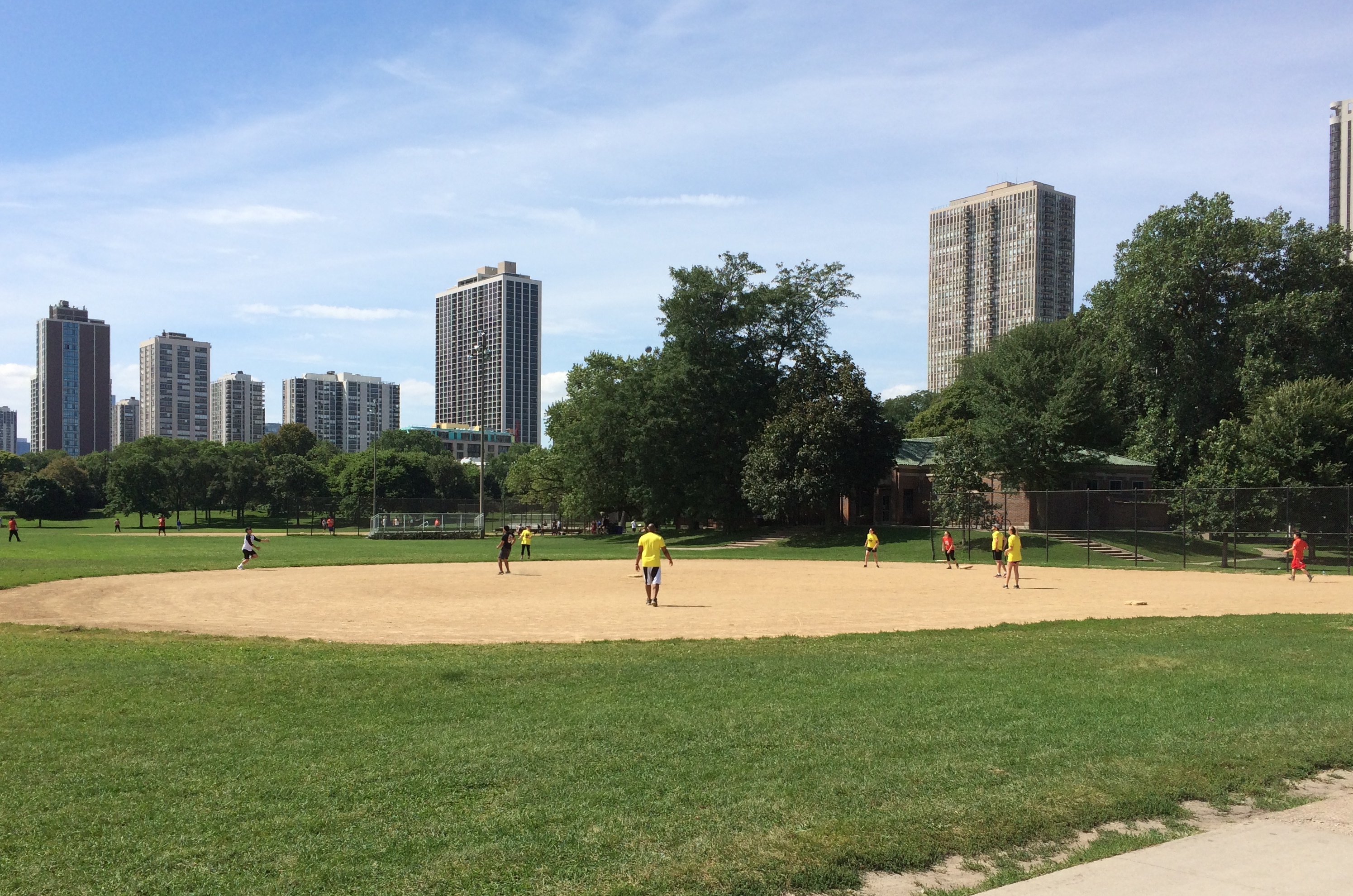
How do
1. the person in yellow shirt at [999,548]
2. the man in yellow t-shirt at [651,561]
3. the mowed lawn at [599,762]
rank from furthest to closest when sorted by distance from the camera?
the person in yellow shirt at [999,548], the man in yellow t-shirt at [651,561], the mowed lawn at [599,762]

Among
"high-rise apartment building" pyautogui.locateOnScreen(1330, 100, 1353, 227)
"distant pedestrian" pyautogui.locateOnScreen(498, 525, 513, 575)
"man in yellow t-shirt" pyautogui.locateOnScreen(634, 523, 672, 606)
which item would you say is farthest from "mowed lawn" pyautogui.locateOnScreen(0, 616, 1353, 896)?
"high-rise apartment building" pyautogui.locateOnScreen(1330, 100, 1353, 227)

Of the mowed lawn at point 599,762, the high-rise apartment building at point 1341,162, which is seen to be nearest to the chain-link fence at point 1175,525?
the mowed lawn at point 599,762

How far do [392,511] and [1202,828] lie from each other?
74821 millimetres

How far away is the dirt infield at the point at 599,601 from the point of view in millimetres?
18172

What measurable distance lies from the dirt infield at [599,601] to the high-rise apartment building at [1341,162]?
179582mm

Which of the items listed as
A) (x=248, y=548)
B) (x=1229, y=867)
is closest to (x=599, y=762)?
(x=1229, y=867)

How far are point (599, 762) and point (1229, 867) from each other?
427cm

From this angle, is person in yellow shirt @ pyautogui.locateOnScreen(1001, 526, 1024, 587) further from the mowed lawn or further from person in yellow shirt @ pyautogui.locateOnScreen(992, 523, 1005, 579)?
the mowed lawn

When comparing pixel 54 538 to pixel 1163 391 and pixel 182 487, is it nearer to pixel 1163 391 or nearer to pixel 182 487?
pixel 182 487

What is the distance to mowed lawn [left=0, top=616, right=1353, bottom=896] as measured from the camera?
5.43m

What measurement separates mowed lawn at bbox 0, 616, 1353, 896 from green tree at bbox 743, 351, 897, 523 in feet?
139

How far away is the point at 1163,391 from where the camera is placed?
5716 cm

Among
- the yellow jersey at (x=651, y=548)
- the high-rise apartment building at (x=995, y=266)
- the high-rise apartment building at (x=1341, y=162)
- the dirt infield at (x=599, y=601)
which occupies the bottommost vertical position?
the dirt infield at (x=599, y=601)

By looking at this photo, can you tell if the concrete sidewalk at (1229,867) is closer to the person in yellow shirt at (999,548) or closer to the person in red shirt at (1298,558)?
the person in yellow shirt at (999,548)
